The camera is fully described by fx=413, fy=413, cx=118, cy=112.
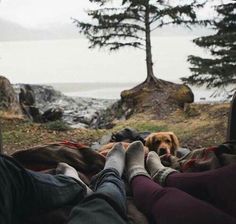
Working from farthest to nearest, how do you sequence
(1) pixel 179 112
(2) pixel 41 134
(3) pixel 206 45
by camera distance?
1. (1) pixel 179 112
2. (3) pixel 206 45
3. (2) pixel 41 134

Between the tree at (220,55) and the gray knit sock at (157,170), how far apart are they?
4793 mm

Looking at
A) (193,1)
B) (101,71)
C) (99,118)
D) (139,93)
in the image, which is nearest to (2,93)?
(99,118)

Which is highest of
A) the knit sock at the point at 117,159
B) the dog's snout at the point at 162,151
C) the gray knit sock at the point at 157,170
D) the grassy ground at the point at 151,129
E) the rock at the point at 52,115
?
the knit sock at the point at 117,159

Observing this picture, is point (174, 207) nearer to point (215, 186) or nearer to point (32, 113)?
point (215, 186)

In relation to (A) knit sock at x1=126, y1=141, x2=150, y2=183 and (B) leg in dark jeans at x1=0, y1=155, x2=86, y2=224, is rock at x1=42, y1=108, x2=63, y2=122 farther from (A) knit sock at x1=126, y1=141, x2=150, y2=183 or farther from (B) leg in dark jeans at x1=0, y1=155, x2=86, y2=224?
(B) leg in dark jeans at x1=0, y1=155, x2=86, y2=224

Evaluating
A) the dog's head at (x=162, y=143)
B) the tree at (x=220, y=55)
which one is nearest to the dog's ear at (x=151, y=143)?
the dog's head at (x=162, y=143)

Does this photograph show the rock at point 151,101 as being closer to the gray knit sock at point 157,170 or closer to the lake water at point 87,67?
the lake water at point 87,67

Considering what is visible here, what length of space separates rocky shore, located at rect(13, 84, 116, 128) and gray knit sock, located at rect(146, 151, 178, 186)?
199 inches

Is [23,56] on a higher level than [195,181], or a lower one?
higher

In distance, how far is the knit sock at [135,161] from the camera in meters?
1.55

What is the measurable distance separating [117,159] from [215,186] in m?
0.57

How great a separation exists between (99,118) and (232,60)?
8.97 feet

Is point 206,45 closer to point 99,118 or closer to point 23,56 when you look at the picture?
point 99,118

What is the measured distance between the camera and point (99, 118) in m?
7.78
